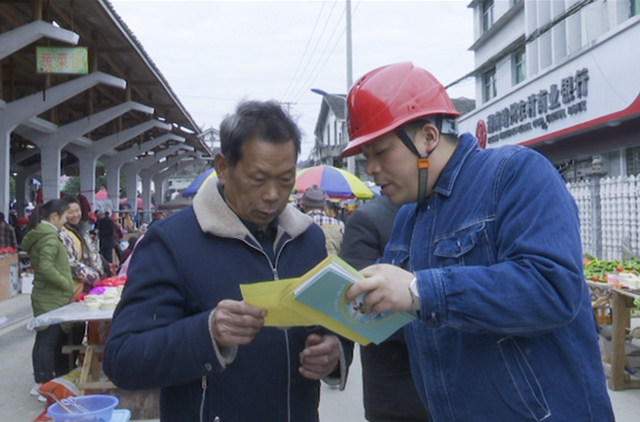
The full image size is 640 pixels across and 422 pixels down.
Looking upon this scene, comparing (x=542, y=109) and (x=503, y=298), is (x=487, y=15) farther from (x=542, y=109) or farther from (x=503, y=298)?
(x=503, y=298)

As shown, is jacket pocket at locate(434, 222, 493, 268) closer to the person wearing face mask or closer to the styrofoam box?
the person wearing face mask

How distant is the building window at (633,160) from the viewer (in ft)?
40.3

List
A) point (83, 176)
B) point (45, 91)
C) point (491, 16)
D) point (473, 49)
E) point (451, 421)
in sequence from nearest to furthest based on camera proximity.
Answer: point (451, 421)
point (45, 91)
point (83, 176)
point (491, 16)
point (473, 49)

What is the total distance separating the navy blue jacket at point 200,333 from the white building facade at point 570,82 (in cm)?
704

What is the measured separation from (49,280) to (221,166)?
429 cm

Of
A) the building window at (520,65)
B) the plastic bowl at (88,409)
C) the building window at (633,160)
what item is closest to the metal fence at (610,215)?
the building window at (633,160)

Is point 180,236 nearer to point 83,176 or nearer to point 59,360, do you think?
point 59,360

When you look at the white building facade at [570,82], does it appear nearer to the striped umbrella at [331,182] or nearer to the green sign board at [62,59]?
the striped umbrella at [331,182]

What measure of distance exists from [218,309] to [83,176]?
1860 centimetres

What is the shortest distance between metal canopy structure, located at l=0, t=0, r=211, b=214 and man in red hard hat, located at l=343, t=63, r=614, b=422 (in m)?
8.19

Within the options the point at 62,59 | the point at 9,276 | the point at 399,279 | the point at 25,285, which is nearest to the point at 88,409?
the point at 399,279

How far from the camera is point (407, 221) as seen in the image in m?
1.90

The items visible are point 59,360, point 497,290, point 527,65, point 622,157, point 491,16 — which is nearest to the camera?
point 497,290

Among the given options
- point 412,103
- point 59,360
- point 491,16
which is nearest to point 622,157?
point 491,16
